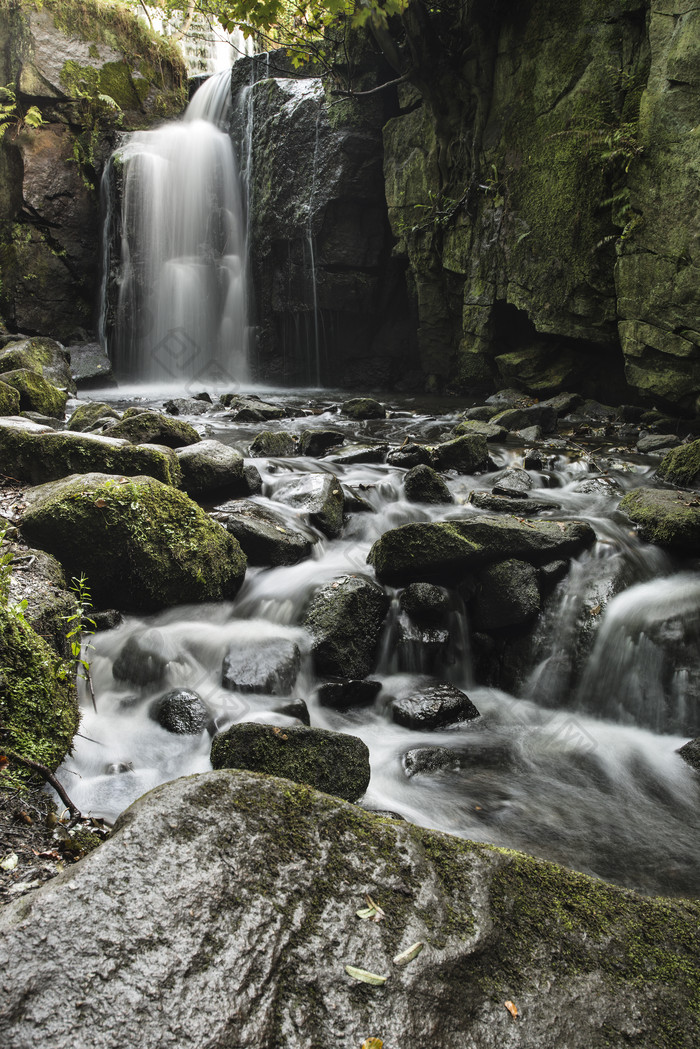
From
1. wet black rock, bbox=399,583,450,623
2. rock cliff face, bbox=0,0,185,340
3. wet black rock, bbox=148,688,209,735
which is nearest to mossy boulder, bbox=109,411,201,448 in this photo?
wet black rock, bbox=399,583,450,623

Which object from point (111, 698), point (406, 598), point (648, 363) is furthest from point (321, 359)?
point (111, 698)

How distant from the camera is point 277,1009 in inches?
52.5

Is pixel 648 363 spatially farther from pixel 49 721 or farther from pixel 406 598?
pixel 49 721

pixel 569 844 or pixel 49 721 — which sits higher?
pixel 49 721

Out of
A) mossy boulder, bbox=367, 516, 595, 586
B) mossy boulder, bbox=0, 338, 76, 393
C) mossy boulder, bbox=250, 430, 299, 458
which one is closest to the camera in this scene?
mossy boulder, bbox=367, 516, 595, 586

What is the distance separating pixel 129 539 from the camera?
14.7 feet

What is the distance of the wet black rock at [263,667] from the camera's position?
13.8ft

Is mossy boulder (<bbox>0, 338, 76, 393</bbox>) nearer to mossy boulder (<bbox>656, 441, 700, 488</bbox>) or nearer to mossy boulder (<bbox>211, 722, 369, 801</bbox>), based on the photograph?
mossy boulder (<bbox>211, 722, 369, 801</bbox>)

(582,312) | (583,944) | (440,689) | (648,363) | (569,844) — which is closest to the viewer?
(583,944)

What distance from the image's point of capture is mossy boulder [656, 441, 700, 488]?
7062 millimetres

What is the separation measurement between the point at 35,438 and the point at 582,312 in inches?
341

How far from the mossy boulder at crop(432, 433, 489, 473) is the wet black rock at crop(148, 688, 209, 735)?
16.8 feet

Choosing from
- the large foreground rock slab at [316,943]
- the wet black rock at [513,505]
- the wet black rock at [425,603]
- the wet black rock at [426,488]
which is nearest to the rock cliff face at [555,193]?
the wet black rock at [513,505]

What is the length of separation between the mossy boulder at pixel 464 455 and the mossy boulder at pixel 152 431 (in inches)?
126
